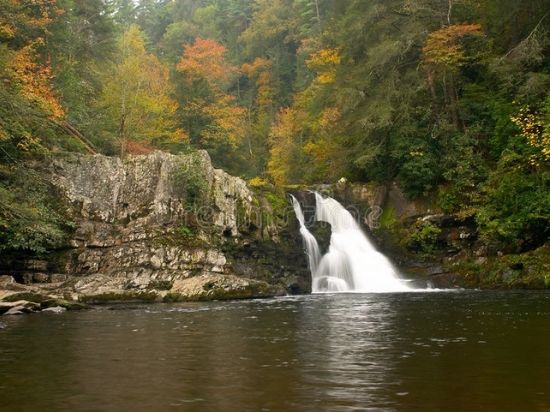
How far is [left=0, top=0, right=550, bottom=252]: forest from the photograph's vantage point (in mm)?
23594

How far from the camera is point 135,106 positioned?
34.1m

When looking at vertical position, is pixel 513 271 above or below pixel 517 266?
below

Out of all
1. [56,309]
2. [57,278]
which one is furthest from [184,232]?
[56,309]

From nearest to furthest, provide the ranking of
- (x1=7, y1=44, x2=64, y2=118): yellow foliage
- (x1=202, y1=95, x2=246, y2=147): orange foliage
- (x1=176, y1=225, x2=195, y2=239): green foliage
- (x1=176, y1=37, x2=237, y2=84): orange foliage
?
(x1=7, y1=44, x2=64, y2=118): yellow foliage → (x1=176, y1=225, x2=195, y2=239): green foliage → (x1=202, y1=95, x2=246, y2=147): orange foliage → (x1=176, y1=37, x2=237, y2=84): orange foliage

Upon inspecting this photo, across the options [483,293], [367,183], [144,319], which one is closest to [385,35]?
[367,183]

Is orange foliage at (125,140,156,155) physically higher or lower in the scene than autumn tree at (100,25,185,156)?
lower

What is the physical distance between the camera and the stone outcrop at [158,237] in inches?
885

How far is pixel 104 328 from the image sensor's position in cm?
1370

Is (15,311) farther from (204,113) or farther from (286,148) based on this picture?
(286,148)

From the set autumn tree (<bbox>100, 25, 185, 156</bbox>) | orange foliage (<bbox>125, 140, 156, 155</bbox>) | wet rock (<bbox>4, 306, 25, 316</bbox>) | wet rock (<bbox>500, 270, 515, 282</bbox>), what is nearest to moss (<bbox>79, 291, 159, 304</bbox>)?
wet rock (<bbox>4, 306, 25, 316</bbox>)

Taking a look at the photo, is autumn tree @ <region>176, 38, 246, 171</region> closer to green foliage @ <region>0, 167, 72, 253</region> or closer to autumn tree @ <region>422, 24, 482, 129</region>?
autumn tree @ <region>422, 24, 482, 129</region>

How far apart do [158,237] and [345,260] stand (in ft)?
30.3

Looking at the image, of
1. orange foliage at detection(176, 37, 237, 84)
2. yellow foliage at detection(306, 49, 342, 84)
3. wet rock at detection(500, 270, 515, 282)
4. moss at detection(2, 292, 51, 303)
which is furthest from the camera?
orange foliage at detection(176, 37, 237, 84)

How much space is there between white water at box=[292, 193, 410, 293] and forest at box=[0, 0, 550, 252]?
336cm
